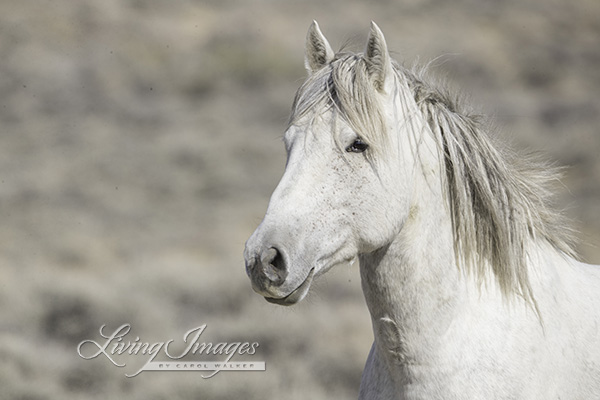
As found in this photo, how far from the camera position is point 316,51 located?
2.79m

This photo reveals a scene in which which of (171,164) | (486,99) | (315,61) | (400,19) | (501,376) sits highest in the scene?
(400,19)

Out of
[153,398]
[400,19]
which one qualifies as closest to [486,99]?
[400,19]

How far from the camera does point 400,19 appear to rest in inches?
952

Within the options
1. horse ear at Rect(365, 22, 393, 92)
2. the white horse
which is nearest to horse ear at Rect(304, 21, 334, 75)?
the white horse

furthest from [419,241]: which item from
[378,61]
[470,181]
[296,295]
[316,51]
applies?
[316,51]

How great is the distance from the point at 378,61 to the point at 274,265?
88cm

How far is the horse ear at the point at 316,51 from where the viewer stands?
2.76 m

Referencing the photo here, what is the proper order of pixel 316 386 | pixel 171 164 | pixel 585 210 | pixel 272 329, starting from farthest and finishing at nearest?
pixel 171 164, pixel 585 210, pixel 272 329, pixel 316 386

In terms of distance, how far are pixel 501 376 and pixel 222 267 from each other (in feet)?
28.4

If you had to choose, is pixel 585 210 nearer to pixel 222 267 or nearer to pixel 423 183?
pixel 222 267

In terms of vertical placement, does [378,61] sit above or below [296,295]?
above

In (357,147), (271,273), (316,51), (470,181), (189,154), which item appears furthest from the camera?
(189,154)

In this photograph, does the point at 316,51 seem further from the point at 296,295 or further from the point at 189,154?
the point at 189,154

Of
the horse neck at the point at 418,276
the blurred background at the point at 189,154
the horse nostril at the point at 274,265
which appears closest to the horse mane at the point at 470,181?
the horse neck at the point at 418,276
